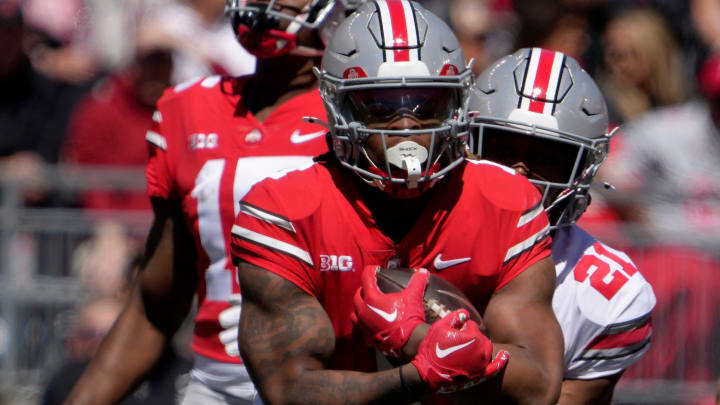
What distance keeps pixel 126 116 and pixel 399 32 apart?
14.8ft

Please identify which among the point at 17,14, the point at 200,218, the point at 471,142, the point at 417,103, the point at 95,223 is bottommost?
the point at 95,223

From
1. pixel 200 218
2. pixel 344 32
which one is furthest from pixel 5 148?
pixel 344 32

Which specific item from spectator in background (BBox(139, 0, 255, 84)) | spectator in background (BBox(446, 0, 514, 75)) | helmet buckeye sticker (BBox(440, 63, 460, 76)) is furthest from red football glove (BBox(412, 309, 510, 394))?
spectator in background (BBox(446, 0, 514, 75))

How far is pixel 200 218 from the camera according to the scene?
405cm

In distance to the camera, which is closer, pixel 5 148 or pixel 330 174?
pixel 330 174

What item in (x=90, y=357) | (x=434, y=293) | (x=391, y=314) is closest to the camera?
(x=391, y=314)

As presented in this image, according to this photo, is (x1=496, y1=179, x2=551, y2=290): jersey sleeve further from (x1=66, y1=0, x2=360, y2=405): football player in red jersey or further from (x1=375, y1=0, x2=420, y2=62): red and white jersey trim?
(x1=66, y1=0, x2=360, y2=405): football player in red jersey

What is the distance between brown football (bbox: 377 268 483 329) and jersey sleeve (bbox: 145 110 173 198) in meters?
1.20

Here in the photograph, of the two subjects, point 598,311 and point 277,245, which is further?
point 598,311

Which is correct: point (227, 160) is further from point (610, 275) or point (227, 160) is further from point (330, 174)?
point (610, 275)

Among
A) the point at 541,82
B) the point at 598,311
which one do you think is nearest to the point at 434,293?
the point at 598,311

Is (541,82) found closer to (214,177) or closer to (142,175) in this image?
(214,177)

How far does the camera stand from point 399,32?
3.45m

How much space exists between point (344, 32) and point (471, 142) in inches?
29.5
